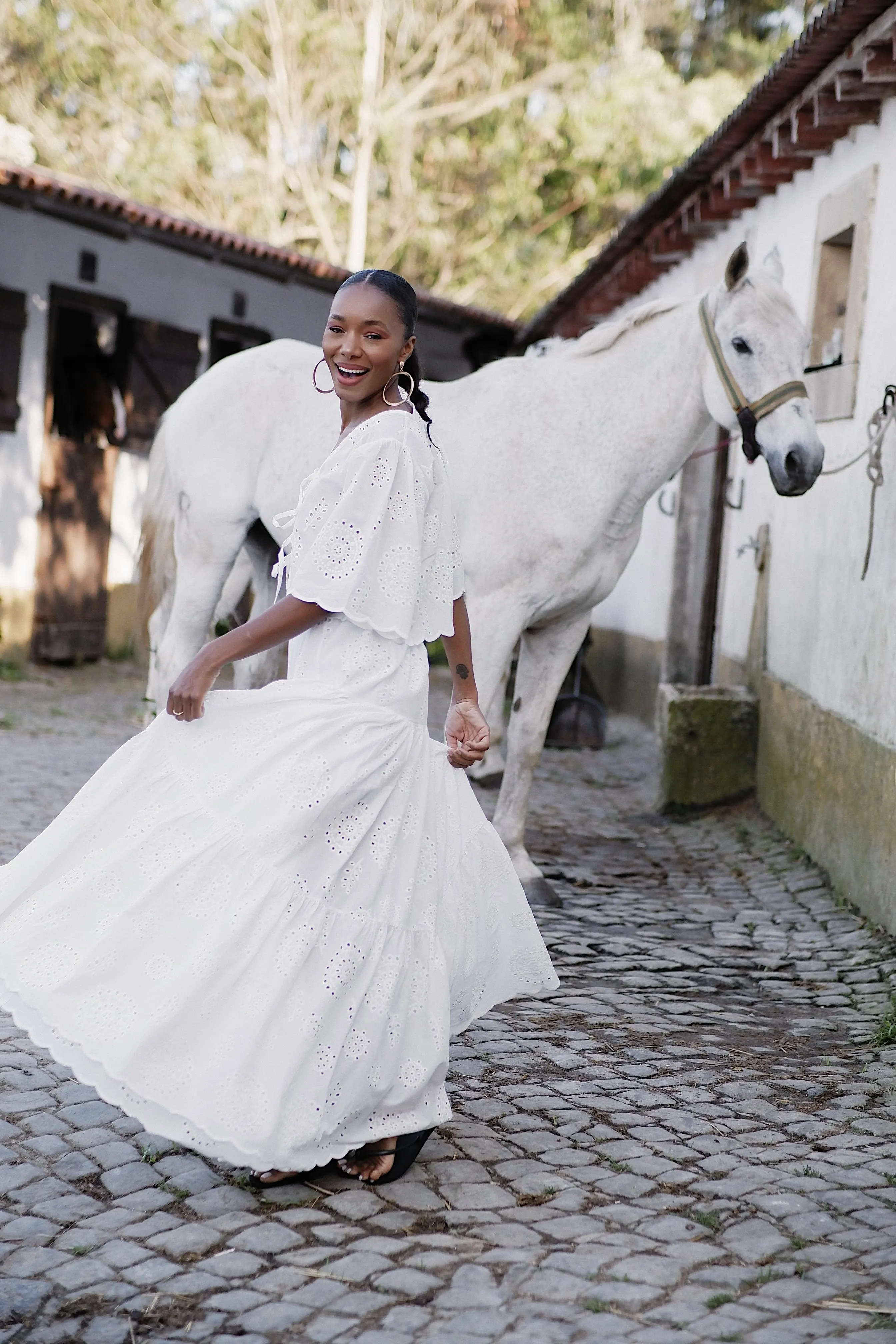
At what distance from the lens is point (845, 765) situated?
19.0 ft

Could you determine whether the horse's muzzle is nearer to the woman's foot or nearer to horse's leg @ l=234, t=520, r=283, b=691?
horse's leg @ l=234, t=520, r=283, b=691

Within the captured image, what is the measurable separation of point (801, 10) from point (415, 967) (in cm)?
2809

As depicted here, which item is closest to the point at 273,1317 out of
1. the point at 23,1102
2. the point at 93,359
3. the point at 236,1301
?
the point at 236,1301

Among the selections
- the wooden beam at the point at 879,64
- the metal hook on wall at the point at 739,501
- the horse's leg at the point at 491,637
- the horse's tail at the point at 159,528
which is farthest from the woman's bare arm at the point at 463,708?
the metal hook on wall at the point at 739,501

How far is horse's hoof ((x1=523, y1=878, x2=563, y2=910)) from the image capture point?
5527 millimetres

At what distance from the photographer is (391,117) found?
2359cm

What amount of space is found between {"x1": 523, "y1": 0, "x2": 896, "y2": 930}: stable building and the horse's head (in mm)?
103

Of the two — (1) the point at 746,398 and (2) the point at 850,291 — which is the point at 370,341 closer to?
(1) the point at 746,398

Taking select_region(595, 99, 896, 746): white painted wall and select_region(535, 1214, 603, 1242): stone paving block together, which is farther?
select_region(595, 99, 896, 746): white painted wall

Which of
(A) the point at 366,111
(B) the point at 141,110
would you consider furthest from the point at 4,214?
(B) the point at 141,110

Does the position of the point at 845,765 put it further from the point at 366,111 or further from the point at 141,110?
the point at 141,110

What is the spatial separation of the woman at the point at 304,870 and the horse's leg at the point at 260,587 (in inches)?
116

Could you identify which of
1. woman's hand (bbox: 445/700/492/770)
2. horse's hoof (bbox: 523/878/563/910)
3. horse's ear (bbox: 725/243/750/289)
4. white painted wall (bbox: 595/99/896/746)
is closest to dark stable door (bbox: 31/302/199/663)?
white painted wall (bbox: 595/99/896/746)

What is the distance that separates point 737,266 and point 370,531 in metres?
2.82
